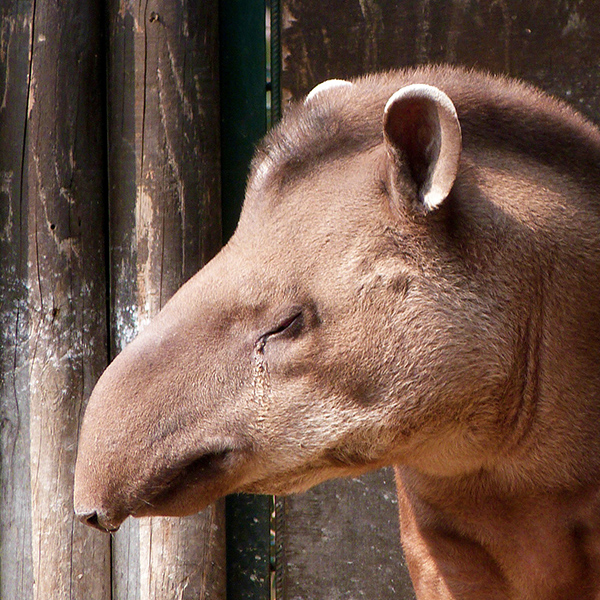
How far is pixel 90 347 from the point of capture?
329 cm

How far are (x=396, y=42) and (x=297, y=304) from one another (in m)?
1.83

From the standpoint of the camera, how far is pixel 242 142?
354 centimetres

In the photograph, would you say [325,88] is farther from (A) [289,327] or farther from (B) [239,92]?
(B) [239,92]

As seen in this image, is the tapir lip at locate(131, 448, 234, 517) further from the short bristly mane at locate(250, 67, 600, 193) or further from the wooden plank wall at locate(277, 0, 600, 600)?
the wooden plank wall at locate(277, 0, 600, 600)

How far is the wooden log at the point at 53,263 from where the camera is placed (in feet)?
10.6

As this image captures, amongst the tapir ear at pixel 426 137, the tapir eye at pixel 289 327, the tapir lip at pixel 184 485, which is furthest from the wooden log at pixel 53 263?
the tapir ear at pixel 426 137

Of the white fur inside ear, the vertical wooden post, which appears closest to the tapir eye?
the white fur inside ear

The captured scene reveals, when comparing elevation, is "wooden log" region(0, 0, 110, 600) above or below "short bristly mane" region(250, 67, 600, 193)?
below

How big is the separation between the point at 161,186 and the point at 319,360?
1.48 metres

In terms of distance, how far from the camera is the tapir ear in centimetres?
188

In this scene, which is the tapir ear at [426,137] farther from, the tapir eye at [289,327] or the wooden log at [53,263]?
the wooden log at [53,263]

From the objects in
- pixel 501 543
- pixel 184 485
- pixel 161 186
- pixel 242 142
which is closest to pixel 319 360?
pixel 184 485

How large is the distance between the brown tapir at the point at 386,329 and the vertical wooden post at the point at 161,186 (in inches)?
41.6

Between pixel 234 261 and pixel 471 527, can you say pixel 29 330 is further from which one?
pixel 471 527
